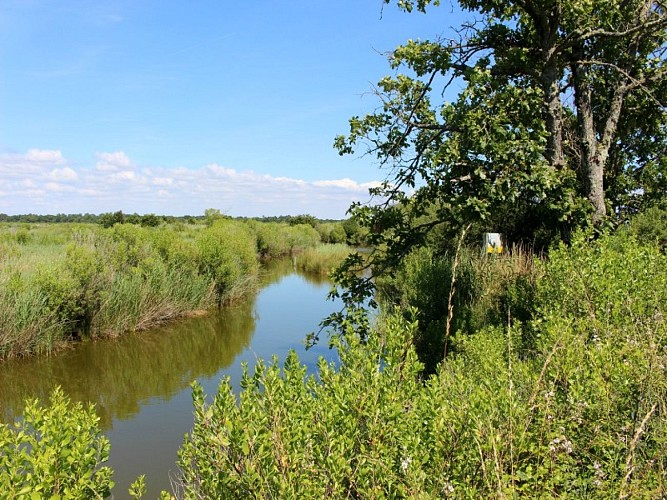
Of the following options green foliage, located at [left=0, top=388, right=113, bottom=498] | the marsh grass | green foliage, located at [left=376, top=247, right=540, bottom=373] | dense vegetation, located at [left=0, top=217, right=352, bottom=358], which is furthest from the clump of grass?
green foliage, located at [left=0, top=388, right=113, bottom=498]

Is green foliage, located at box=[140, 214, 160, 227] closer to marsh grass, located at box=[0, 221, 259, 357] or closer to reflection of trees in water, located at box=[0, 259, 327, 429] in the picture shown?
marsh grass, located at box=[0, 221, 259, 357]

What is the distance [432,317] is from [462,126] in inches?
184

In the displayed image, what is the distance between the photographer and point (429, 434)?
2604 mm

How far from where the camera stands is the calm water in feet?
24.2

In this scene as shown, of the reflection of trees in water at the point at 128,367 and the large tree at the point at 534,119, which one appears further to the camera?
the reflection of trees in water at the point at 128,367

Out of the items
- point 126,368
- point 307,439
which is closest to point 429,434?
point 307,439

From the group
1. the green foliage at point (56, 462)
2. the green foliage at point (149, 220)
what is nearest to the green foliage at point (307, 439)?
the green foliage at point (56, 462)

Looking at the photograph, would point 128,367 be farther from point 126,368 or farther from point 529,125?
point 529,125

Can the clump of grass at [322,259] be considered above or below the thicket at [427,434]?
below

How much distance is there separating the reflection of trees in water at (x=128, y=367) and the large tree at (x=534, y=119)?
651 cm

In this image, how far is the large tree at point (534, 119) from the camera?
554cm

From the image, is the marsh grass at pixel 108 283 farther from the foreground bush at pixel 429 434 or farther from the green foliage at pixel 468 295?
the foreground bush at pixel 429 434

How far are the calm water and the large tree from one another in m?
4.35

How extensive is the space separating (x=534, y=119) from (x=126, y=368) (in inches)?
395
